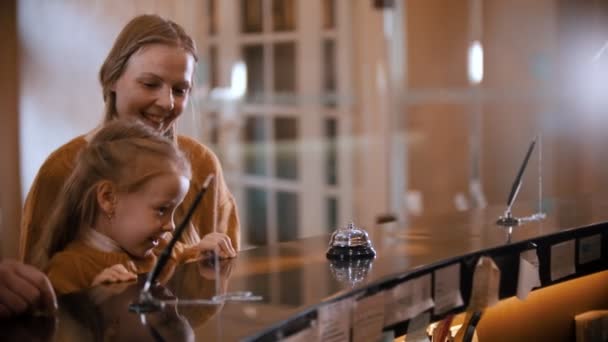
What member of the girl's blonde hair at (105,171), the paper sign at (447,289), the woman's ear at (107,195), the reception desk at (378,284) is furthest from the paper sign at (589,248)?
the woman's ear at (107,195)

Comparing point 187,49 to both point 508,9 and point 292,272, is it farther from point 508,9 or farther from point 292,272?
point 508,9

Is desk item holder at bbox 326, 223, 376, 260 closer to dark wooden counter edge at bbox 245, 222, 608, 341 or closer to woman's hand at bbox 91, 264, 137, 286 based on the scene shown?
dark wooden counter edge at bbox 245, 222, 608, 341

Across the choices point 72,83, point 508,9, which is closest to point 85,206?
point 72,83

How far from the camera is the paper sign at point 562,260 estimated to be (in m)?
1.94

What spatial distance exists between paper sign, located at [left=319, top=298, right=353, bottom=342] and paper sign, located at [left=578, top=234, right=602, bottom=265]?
842 millimetres

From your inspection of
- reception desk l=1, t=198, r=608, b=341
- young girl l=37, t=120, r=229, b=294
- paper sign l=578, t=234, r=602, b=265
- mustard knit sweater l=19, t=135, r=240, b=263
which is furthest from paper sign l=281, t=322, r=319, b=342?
paper sign l=578, t=234, r=602, b=265

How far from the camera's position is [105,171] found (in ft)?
5.44

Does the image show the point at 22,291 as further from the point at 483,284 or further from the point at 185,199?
the point at 483,284

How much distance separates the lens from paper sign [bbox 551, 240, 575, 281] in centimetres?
194

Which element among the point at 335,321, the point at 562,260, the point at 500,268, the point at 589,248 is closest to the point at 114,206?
the point at 335,321

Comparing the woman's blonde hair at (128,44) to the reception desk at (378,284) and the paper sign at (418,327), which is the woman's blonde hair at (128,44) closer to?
the reception desk at (378,284)

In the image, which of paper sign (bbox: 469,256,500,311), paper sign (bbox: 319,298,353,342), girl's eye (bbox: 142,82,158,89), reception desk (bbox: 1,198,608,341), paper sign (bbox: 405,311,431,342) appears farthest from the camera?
girl's eye (bbox: 142,82,158,89)

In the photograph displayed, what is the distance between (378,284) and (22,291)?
57cm

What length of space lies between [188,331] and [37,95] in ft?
10.5
